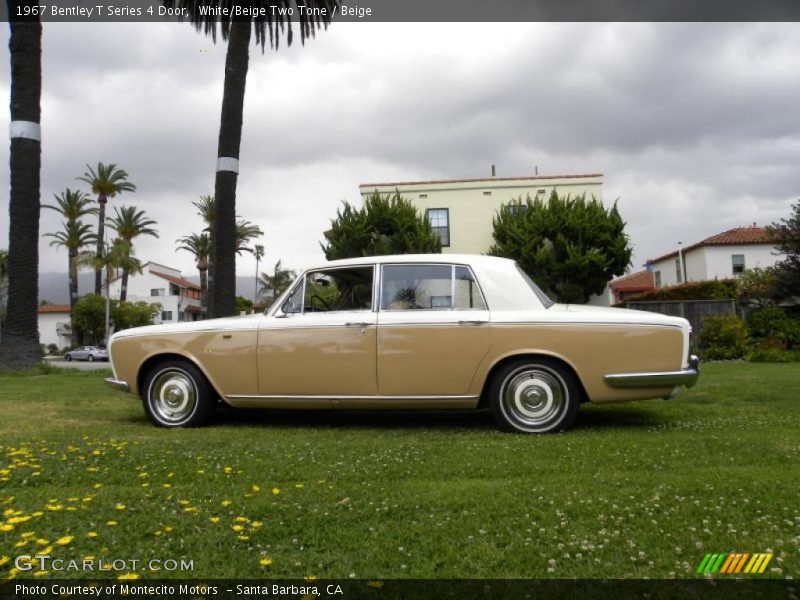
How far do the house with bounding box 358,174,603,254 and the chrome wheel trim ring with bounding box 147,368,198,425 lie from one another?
21.5 meters

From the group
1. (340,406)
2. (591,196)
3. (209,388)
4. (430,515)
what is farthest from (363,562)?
(591,196)

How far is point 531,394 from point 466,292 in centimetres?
107

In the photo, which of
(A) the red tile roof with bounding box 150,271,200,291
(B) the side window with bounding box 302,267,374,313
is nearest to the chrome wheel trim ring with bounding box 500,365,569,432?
(B) the side window with bounding box 302,267,374,313

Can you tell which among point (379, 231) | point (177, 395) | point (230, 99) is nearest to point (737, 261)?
point (379, 231)

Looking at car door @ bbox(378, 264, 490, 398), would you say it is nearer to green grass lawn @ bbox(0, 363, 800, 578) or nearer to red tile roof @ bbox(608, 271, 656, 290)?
green grass lawn @ bbox(0, 363, 800, 578)

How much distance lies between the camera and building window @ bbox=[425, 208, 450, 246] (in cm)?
2759

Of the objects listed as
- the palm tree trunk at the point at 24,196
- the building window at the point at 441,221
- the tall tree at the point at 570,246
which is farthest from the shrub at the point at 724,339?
the palm tree trunk at the point at 24,196

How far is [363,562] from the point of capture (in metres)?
2.65

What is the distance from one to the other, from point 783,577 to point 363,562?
1.61 metres

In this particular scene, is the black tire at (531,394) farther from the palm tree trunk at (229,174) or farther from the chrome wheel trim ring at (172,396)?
the palm tree trunk at (229,174)

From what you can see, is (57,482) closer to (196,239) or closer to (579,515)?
(579,515)

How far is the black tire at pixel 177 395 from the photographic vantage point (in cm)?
617

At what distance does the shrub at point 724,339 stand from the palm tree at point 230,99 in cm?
1307

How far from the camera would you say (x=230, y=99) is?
12242 millimetres
